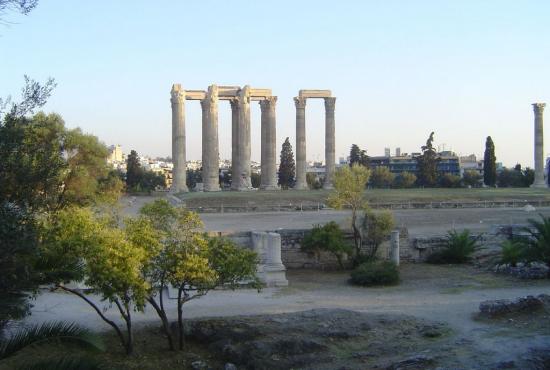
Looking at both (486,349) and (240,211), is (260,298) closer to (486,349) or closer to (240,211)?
(486,349)

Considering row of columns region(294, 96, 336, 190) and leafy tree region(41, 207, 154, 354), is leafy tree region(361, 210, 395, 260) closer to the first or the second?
leafy tree region(41, 207, 154, 354)

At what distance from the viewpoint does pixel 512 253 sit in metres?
17.0

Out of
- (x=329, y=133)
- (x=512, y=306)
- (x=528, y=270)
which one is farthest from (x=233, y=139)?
(x=512, y=306)

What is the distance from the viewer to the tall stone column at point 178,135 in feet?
149

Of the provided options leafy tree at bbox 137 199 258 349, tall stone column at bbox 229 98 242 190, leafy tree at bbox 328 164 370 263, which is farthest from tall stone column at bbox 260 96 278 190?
leafy tree at bbox 137 199 258 349

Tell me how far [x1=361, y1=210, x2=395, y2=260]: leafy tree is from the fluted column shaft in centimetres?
4245

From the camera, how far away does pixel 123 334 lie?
11.3 meters

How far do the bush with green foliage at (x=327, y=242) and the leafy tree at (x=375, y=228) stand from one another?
2.72 feet

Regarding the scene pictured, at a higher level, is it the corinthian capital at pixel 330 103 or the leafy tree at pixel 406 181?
the corinthian capital at pixel 330 103

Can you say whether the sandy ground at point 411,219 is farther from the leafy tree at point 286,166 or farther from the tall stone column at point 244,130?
the leafy tree at point 286,166

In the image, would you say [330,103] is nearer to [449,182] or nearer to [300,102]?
[300,102]

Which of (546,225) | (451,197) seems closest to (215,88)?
(451,197)

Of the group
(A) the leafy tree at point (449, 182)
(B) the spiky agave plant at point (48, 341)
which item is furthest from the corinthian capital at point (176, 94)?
(A) the leafy tree at point (449, 182)

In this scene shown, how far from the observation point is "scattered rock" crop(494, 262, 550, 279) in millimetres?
16438
